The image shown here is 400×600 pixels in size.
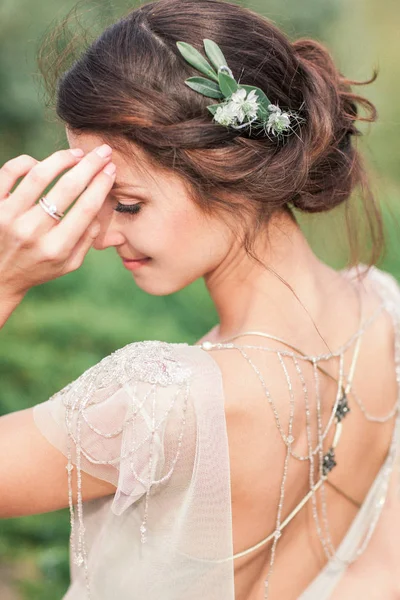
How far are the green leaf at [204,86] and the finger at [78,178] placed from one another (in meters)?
0.22

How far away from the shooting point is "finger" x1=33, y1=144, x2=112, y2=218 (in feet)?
5.33

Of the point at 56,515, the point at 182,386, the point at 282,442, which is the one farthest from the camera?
the point at 56,515

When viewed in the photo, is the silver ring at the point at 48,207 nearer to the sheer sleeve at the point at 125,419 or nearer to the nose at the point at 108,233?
the nose at the point at 108,233

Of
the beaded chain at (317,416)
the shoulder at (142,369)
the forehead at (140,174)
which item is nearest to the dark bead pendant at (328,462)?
the beaded chain at (317,416)

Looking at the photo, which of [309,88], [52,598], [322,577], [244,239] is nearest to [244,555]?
[322,577]

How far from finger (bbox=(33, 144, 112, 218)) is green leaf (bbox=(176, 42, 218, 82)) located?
0.83 ft

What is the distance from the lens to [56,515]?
10.9 feet

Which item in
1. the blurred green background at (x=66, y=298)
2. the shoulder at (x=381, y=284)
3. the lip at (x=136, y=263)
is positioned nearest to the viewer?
the lip at (x=136, y=263)

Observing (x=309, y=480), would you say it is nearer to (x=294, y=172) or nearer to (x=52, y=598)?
(x=294, y=172)

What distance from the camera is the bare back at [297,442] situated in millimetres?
1582

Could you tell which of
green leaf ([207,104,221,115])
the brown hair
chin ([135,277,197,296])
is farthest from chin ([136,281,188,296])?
green leaf ([207,104,221,115])

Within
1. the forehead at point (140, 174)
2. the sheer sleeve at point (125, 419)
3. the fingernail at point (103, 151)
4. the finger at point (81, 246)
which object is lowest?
the sheer sleeve at point (125, 419)

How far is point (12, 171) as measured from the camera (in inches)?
65.8

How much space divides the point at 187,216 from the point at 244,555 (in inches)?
29.6
